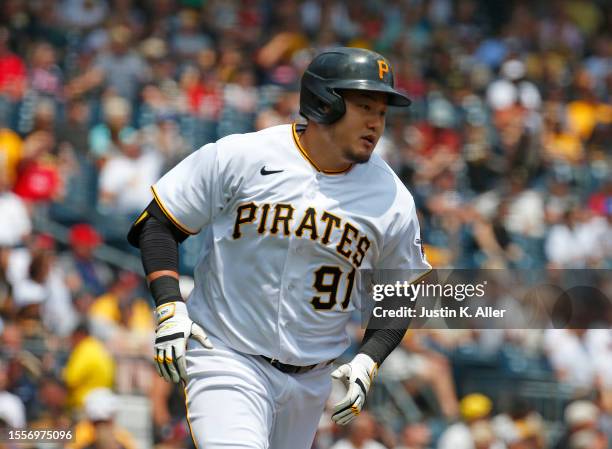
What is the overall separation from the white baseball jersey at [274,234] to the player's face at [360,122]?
0.19 meters

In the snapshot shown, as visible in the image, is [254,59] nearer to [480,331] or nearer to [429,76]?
[429,76]

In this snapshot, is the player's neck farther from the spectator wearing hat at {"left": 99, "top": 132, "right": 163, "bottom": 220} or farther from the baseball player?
the spectator wearing hat at {"left": 99, "top": 132, "right": 163, "bottom": 220}

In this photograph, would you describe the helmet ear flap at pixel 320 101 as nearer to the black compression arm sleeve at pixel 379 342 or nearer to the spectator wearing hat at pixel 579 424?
the black compression arm sleeve at pixel 379 342

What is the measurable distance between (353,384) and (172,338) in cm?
71

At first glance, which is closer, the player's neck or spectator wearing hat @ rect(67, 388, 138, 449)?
the player's neck

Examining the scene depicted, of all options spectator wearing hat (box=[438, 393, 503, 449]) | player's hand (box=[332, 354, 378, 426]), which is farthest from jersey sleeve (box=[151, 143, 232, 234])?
spectator wearing hat (box=[438, 393, 503, 449])

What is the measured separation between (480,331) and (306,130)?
6.18 meters

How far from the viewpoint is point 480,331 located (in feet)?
35.4

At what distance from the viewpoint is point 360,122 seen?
15.6 feet

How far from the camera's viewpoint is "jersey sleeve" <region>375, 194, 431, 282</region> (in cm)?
493

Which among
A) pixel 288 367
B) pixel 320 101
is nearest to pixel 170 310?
pixel 288 367

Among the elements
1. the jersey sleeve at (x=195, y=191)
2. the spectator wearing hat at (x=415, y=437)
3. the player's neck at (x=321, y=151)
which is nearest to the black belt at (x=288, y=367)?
the jersey sleeve at (x=195, y=191)

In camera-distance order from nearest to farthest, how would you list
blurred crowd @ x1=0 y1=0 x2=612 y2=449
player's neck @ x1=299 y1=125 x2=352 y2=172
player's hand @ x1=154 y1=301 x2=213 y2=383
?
player's hand @ x1=154 y1=301 x2=213 y2=383 < player's neck @ x1=299 y1=125 x2=352 y2=172 < blurred crowd @ x1=0 y1=0 x2=612 y2=449


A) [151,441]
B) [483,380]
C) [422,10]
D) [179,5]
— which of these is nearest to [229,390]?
[151,441]
